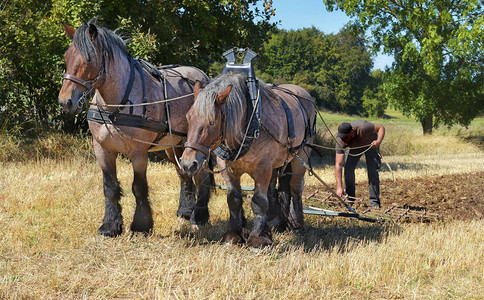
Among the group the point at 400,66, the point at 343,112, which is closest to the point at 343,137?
the point at 400,66

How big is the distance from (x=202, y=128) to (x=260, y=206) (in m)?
1.18

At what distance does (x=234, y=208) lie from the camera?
4598mm

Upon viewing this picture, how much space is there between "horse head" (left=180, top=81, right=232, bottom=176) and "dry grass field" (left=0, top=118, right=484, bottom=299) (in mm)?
1055

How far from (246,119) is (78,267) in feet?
6.93

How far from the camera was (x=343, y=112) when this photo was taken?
170 feet

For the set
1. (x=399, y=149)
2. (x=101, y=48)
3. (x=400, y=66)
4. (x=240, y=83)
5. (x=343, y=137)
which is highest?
(x=400, y=66)

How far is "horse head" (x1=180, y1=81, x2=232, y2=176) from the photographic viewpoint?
→ 12.3ft

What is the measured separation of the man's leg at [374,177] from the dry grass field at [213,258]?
3.74 feet

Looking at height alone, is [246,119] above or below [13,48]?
below

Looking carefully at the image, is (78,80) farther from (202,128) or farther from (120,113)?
(202,128)

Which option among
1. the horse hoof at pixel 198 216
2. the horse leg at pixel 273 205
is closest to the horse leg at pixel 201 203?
the horse hoof at pixel 198 216

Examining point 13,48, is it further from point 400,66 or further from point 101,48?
point 400,66

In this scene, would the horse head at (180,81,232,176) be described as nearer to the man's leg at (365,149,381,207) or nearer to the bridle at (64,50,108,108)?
the bridle at (64,50,108,108)

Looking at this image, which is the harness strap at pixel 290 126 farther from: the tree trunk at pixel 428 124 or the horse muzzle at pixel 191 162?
the tree trunk at pixel 428 124
